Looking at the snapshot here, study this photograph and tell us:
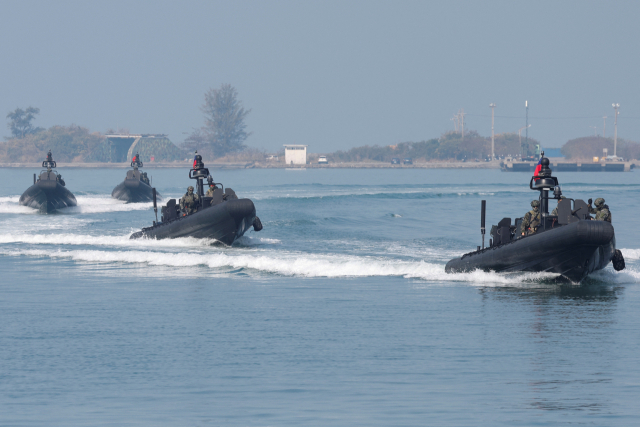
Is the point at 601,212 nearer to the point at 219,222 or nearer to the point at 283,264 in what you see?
the point at 283,264

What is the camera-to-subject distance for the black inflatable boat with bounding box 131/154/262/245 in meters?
27.7

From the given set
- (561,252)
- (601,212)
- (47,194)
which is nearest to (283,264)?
(561,252)

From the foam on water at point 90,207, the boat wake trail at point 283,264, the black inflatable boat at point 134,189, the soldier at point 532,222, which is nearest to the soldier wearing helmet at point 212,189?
the boat wake trail at point 283,264

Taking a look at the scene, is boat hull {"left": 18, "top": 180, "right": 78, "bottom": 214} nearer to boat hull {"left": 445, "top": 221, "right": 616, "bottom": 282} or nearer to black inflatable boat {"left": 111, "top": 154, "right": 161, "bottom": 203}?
black inflatable boat {"left": 111, "top": 154, "right": 161, "bottom": 203}

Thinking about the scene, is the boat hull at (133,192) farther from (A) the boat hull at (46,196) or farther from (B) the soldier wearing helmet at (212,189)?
(B) the soldier wearing helmet at (212,189)

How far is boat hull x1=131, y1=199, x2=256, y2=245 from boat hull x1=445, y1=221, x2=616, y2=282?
10.0 meters

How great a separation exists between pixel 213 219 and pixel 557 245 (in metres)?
12.8

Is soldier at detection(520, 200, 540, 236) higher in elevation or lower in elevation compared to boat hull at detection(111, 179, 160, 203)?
higher

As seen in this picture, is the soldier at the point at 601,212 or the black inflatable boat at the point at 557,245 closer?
the black inflatable boat at the point at 557,245

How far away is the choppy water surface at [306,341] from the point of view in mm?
9727

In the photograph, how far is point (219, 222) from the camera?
91.3ft

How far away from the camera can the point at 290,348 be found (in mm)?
12648

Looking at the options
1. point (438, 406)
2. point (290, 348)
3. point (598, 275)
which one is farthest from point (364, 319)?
point (598, 275)

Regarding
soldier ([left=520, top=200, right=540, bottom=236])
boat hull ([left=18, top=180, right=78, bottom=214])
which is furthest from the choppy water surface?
boat hull ([left=18, top=180, right=78, bottom=214])
